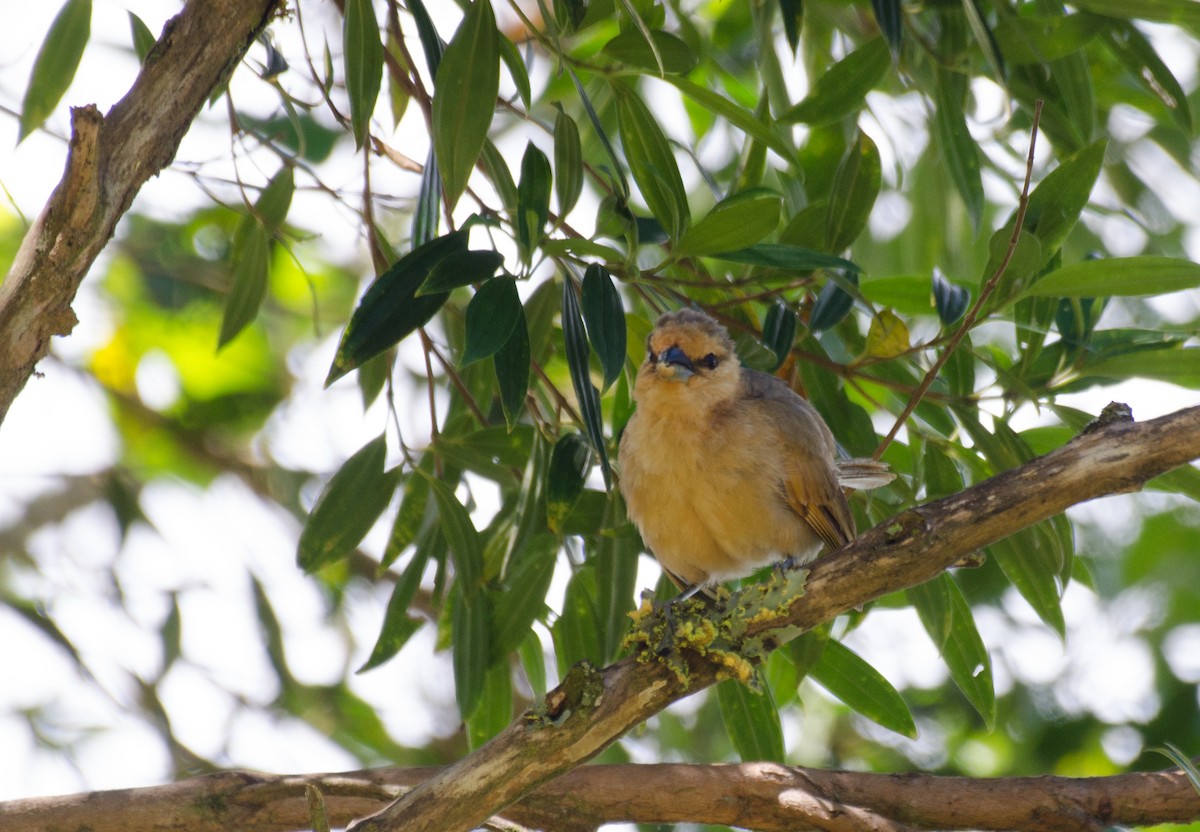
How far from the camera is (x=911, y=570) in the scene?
2557 millimetres

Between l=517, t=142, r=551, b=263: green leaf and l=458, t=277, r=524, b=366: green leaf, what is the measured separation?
90mm

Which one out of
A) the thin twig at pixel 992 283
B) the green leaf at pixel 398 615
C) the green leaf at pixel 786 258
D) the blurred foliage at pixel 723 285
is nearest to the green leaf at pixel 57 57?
the blurred foliage at pixel 723 285

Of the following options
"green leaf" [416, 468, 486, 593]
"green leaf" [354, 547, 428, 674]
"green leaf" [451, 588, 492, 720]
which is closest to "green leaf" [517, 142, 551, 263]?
"green leaf" [416, 468, 486, 593]

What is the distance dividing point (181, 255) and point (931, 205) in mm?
3657

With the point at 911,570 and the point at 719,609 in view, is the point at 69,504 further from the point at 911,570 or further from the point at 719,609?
the point at 911,570

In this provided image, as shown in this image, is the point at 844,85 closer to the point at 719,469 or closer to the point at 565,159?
the point at 565,159

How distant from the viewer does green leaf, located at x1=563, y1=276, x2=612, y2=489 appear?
275cm

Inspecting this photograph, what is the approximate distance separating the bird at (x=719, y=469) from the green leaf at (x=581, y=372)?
0.48m

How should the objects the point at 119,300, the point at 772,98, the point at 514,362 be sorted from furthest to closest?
the point at 119,300 → the point at 772,98 → the point at 514,362

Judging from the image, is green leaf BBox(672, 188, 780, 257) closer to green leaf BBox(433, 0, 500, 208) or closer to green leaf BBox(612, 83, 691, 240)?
green leaf BBox(612, 83, 691, 240)

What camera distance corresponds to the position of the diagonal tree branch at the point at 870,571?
8.04ft

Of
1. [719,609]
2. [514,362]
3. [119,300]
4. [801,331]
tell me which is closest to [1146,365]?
[801,331]

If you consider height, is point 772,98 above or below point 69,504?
above

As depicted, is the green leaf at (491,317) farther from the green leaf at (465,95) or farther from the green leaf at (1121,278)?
the green leaf at (1121,278)
